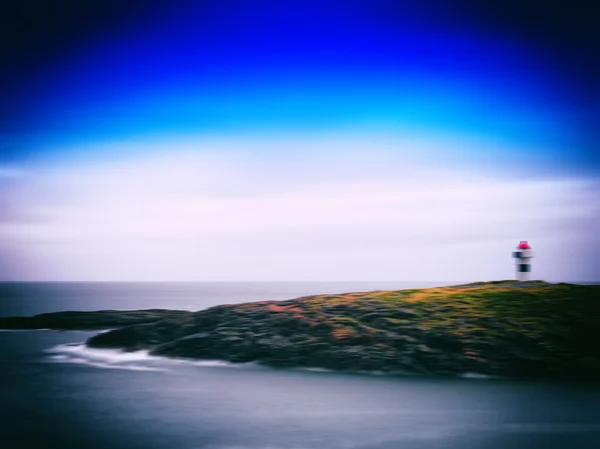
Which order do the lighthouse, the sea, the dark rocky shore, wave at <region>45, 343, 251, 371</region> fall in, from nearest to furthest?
the sea < the dark rocky shore < wave at <region>45, 343, 251, 371</region> < the lighthouse

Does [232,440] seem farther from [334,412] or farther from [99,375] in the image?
[99,375]

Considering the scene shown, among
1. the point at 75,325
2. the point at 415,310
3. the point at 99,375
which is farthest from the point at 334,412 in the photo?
the point at 75,325

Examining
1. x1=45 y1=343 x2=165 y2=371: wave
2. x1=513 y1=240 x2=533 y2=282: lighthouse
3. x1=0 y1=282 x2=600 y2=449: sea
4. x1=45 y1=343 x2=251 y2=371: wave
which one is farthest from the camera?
x1=513 y1=240 x2=533 y2=282: lighthouse

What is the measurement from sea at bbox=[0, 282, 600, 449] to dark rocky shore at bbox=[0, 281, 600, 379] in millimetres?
863

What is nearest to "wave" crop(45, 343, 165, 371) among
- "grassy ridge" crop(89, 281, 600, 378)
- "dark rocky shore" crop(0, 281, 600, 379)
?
"dark rocky shore" crop(0, 281, 600, 379)

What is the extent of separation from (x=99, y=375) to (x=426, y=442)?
510 inches

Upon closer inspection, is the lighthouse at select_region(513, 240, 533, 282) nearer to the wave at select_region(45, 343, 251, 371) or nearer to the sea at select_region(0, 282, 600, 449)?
the sea at select_region(0, 282, 600, 449)

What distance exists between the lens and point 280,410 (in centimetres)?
1538

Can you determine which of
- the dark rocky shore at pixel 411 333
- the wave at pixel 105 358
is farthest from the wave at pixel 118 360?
the dark rocky shore at pixel 411 333

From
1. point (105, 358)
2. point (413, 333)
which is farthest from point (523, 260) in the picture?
point (105, 358)

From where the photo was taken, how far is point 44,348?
28.0m

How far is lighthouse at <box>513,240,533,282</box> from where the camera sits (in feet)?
91.2

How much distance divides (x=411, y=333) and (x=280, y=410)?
23.0ft

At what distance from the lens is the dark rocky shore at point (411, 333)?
18844mm
